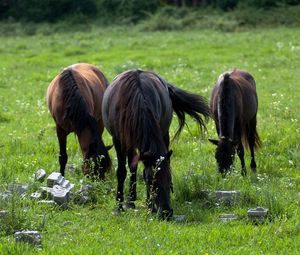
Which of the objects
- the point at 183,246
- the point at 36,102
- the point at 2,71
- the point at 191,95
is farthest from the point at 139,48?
the point at 183,246

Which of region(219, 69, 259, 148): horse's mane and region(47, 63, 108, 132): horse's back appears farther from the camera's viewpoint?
region(219, 69, 259, 148): horse's mane

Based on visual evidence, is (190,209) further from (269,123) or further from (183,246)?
(269,123)

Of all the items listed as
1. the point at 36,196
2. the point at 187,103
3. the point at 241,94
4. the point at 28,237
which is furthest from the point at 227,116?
the point at 28,237

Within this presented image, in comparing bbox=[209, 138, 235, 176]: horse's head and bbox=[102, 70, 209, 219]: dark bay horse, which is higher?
bbox=[102, 70, 209, 219]: dark bay horse

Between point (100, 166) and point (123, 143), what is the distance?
103cm

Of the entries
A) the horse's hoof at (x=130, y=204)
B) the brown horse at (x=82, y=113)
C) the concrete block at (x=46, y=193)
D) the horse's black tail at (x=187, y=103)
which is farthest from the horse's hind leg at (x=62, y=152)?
the horse's hoof at (x=130, y=204)

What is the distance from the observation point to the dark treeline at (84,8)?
45406 millimetres

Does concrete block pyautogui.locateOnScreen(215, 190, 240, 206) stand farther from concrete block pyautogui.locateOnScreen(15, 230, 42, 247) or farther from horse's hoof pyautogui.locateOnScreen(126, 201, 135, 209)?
concrete block pyautogui.locateOnScreen(15, 230, 42, 247)

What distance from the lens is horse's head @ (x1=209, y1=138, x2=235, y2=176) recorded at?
958 centimetres

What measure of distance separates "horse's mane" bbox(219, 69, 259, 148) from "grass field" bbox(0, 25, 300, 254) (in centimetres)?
57

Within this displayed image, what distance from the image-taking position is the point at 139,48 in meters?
28.1

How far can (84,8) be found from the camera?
4700 centimetres

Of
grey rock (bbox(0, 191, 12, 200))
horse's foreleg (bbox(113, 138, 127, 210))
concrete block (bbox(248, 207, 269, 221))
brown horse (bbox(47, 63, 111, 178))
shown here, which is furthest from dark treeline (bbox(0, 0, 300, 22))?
concrete block (bbox(248, 207, 269, 221))

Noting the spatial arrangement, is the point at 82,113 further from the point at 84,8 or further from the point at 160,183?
the point at 84,8
